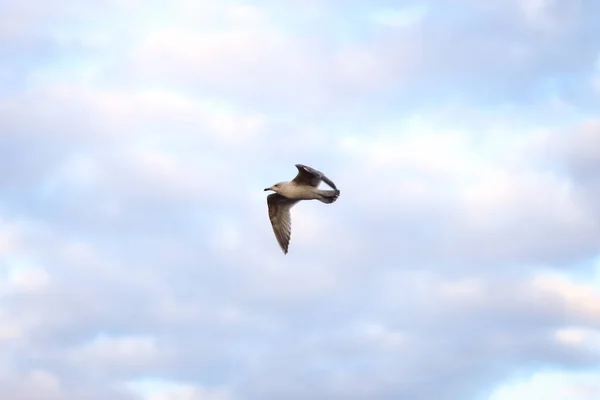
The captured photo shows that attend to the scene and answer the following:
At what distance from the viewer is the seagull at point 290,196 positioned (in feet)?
160

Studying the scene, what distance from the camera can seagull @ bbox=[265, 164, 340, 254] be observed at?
48875 mm

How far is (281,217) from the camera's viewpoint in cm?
5356

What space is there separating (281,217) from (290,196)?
284cm

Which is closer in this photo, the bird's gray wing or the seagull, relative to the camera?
the seagull

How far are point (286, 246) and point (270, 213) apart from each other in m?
1.62

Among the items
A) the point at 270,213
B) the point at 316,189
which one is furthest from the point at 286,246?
the point at 316,189

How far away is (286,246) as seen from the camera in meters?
53.7

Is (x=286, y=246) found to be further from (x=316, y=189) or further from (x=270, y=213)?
(x=316, y=189)

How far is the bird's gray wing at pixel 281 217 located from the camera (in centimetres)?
5338

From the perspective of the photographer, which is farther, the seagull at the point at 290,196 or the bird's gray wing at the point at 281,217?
the bird's gray wing at the point at 281,217

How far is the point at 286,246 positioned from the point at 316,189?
199 inches

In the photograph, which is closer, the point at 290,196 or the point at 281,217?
the point at 290,196

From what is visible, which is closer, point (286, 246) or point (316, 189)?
point (316, 189)

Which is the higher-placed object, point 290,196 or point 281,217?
point 281,217
